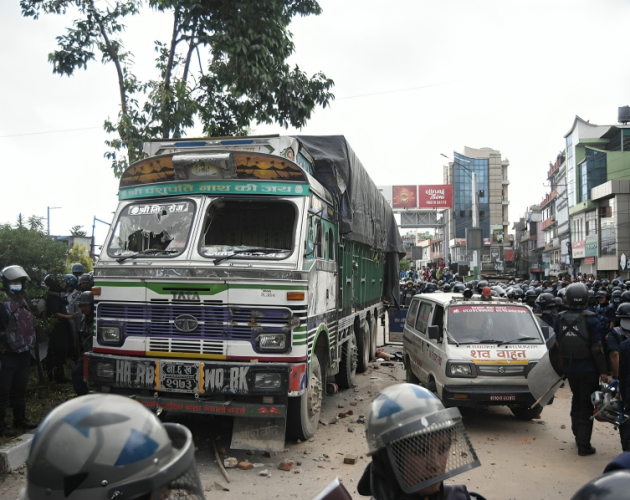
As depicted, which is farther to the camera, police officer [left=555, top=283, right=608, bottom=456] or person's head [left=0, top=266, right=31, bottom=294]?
police officer [left=555, top=283, right=608, bottom=456]

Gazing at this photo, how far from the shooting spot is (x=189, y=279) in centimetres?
584

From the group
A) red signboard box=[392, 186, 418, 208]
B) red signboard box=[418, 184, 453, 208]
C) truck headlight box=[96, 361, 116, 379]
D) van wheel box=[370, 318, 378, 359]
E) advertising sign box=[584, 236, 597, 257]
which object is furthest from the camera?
red signboard box=[392, 186, 418, 208]

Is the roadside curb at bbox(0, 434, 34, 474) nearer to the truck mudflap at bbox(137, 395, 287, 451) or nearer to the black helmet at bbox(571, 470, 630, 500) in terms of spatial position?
the truck mudflap at bbox(137, 395, 287, 451)

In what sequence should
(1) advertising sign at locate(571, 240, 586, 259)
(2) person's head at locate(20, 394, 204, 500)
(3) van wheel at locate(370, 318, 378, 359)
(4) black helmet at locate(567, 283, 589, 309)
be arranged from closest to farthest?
(2) person's head at locate(20, 394, 204, 500) < (4) black helmet at locate(567, 283, 589, 309) < (3) van wheel at locate(370, 318, 378, 359) < (1) advertising sign at locate(571, 240, 586, 259)

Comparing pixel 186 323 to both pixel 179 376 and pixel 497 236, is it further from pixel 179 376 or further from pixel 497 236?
pixel 497 236

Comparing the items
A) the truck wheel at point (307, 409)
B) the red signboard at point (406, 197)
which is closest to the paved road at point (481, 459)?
the truck wheel at point (307, 409)

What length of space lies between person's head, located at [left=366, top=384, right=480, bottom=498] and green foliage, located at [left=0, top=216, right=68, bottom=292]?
6.79 metres

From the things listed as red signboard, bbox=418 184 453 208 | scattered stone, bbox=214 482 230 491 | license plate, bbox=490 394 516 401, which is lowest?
scattered stone, bbox=214 482 230 491

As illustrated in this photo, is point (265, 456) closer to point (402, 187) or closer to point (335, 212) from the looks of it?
point (335, 212)

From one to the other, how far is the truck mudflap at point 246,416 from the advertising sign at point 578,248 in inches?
1776

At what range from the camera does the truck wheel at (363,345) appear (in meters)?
11.0

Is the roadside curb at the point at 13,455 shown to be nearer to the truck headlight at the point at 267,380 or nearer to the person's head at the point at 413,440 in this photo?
the truck headlight at the point at 267,380

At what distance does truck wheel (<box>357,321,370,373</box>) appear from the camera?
11.0 meters

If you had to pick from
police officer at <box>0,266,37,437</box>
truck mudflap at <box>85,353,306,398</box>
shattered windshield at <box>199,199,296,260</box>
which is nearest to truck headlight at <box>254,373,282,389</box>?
truck mudflap at <box>85,353,306,398</box>
